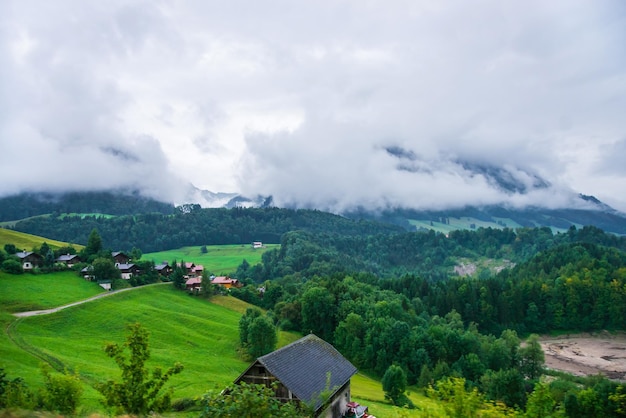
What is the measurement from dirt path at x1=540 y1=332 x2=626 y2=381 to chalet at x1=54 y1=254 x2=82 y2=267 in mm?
112496

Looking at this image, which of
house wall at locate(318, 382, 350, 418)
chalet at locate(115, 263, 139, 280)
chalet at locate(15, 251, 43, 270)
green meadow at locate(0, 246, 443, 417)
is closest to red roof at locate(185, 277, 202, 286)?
green meadow at locate(0, 246, 443, 417)

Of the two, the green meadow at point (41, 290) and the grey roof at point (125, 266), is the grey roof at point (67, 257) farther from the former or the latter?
the grey roof at point (125, 266)

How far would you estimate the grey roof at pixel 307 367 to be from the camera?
3691cm

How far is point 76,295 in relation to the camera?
3413 inches

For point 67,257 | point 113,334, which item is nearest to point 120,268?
point 67,257

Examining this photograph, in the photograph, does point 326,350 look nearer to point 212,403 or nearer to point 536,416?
point 536,416

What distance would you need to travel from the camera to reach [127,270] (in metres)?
115

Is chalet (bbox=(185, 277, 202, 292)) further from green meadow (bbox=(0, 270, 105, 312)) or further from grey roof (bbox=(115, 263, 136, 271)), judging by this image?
green meadow (bbox=(0, 270, 105, 312))

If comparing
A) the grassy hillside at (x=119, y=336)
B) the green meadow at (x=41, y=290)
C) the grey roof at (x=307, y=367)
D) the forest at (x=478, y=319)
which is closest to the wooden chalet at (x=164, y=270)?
the grassy hillside at (x=119, y=336)

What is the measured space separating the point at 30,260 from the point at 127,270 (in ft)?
71.4

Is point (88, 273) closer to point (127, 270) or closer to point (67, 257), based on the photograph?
point (67, 257)

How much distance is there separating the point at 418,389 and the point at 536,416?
60986 mm

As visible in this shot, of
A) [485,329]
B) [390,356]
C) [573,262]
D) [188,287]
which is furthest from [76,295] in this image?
[573,262]

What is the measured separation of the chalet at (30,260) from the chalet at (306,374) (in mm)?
81182
